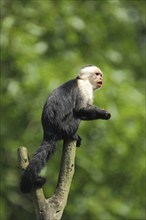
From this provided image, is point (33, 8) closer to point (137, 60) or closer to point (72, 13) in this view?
point (72, 13)

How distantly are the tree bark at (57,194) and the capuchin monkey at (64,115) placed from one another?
171 mm

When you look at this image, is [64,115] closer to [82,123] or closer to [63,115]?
[63,115]

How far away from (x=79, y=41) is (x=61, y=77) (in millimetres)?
1511

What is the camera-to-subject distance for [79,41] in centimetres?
1005

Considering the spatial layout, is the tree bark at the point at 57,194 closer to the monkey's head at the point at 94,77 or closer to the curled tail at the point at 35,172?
the curled tail at the point at 35,172

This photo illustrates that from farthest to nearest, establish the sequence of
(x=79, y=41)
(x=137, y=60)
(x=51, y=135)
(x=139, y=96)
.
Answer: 1. (x=137, y=60)
2. (x=79, y=41)
3. (x=139, y=96)
4. (x=51, y=135)

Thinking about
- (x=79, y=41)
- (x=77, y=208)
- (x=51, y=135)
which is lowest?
(x=51, y=135)

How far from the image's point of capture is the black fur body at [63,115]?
4823 millimetres

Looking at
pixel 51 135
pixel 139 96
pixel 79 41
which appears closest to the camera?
pixel 51 135

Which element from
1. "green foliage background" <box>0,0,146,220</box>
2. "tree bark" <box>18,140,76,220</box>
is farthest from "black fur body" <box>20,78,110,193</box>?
"green foliage background" <box>0,0,146,220</box>

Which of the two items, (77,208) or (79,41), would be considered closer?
(77,208)

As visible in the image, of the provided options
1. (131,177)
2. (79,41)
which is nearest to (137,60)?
(79,41)

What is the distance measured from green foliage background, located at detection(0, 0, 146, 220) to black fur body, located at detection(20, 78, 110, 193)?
3.15m

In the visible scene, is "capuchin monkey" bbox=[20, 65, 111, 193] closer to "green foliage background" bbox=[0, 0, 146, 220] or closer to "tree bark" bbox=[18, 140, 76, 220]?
"tree bark" bbox=[18, 140, 76, 220]
